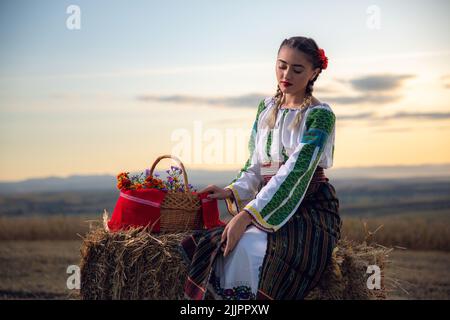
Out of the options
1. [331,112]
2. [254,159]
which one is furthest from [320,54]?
[254,159]

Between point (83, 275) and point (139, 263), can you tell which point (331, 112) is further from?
point (83, 275)

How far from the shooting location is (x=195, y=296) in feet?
12.7

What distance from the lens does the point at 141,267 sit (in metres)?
4.38

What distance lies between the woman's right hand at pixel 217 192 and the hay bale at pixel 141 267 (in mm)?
343

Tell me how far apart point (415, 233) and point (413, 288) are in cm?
271

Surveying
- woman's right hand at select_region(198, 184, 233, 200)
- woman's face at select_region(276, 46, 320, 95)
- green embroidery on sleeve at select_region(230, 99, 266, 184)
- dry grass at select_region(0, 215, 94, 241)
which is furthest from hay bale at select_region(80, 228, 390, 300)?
dry grass at select_region(0, 215, 94, 241)

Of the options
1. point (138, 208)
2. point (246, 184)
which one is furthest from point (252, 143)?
point (138, 208)

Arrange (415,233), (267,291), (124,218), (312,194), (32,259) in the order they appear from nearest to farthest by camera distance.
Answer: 1. (267,291)
2. (312,194)
3. (124,218)
4. (32,259)
5. (415,233)

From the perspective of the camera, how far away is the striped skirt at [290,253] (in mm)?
3834

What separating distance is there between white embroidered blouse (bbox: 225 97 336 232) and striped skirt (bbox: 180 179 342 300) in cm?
11

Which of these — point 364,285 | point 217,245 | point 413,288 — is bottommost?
point 413,288

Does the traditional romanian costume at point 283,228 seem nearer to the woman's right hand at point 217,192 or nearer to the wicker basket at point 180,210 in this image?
the woman's right hand at point 217,192

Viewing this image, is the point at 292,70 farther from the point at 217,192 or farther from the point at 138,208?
the point at 138,208

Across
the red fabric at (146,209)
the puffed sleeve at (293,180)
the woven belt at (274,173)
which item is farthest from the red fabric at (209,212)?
the puffed sleeve at (293,180)
